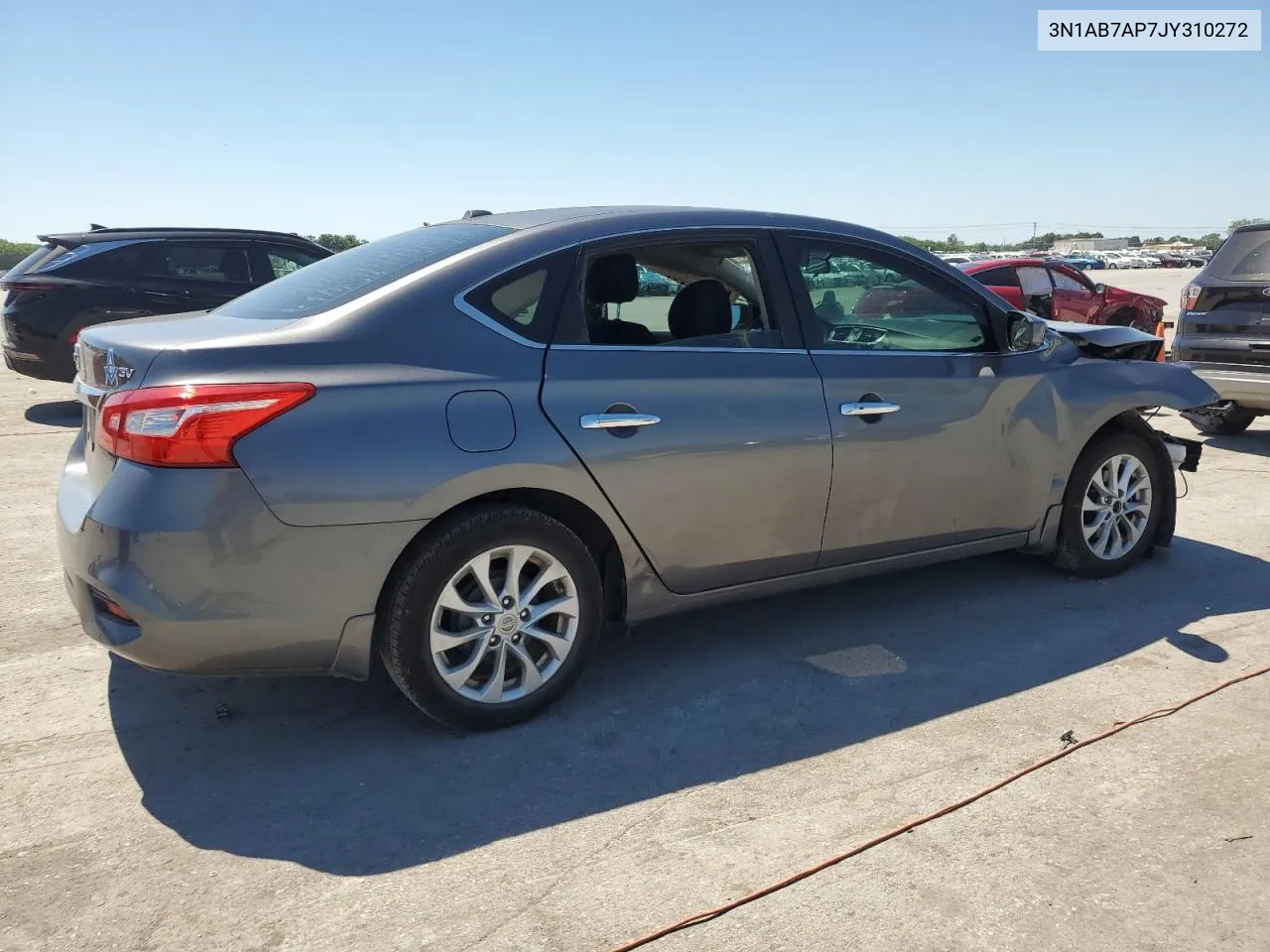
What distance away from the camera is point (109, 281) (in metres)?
9.51

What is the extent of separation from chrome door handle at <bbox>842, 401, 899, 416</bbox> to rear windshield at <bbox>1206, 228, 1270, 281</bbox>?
5.48 meters

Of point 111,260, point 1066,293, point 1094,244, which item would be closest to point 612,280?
point 111,260

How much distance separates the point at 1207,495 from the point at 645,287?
186 inches

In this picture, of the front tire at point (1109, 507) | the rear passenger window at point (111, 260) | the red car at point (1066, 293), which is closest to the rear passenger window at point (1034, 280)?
the red car at point (1066, 293)

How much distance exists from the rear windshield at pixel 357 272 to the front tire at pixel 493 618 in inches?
34.4

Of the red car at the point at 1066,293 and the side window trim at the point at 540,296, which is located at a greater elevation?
the side window trim at the point at 540,296

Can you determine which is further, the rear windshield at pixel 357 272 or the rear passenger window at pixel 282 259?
the rear passenger window at pixel 282 259

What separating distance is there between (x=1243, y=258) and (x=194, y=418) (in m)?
8.08

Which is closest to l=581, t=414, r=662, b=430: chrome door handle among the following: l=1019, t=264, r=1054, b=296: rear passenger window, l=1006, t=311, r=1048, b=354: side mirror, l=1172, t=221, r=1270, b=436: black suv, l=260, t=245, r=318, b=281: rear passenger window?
l=1006, t=311, r=1048, b=354: side mirror

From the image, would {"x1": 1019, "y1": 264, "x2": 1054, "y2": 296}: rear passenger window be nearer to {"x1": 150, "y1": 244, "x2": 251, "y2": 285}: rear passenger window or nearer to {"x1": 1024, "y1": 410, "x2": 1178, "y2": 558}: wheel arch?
{"x1": 1024, "y1": 410, "x2": 1178, "y2": 558}: wheel arch

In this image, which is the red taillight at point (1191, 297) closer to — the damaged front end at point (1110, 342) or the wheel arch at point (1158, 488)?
the damaged front end at point (1110, 342)

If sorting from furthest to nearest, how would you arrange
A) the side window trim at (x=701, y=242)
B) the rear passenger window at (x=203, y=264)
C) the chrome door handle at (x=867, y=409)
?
1. the rear passenger window at (x=203, y=264)
2. the chrome door handle at (x=867, y=409)
3. the side window trim at (x=701, y=242)

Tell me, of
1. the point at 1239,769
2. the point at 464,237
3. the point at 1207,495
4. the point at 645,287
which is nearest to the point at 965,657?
the point at 1239,769

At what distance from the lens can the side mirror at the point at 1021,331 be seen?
4.53 meters
